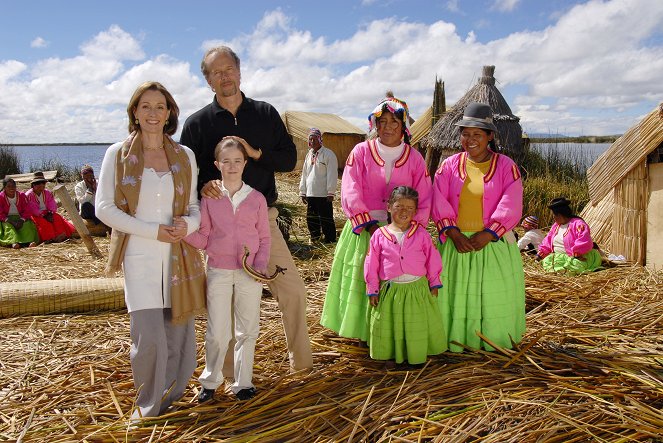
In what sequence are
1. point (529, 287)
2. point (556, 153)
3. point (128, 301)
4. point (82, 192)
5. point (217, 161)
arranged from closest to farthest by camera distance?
1. point (128, 301)
2. point (217, 161)
3. point (529, 287)
4. point (82, 192)
5. point (556, 153)

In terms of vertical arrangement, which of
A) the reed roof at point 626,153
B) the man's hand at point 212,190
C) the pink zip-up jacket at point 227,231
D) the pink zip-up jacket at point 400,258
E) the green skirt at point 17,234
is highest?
the reed roof at point 626,153

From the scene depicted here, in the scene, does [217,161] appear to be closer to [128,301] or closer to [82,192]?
[128,301]

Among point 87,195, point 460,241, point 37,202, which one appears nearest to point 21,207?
point 37,202

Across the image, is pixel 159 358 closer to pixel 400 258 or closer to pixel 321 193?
pixel 400 258

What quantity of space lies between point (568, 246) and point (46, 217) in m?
7.69

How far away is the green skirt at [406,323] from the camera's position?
322 cm

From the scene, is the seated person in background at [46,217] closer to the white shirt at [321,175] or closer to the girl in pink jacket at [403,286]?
the white shirt at [321,175]

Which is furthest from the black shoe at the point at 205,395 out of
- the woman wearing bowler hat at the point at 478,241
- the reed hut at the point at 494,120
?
the reed hut at the point at 494,120

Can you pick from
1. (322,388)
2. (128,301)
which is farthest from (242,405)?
(128,301)

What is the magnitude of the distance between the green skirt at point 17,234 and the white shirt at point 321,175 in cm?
426

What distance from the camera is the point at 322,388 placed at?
10.2 ft

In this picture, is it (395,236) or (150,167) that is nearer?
(150,167)

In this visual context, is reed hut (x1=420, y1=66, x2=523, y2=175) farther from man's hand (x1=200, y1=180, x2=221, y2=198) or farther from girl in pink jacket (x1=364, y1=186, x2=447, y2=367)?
man's hand (x1=200, y1=180, x2=221, y2=198)

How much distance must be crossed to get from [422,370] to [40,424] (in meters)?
1.97
